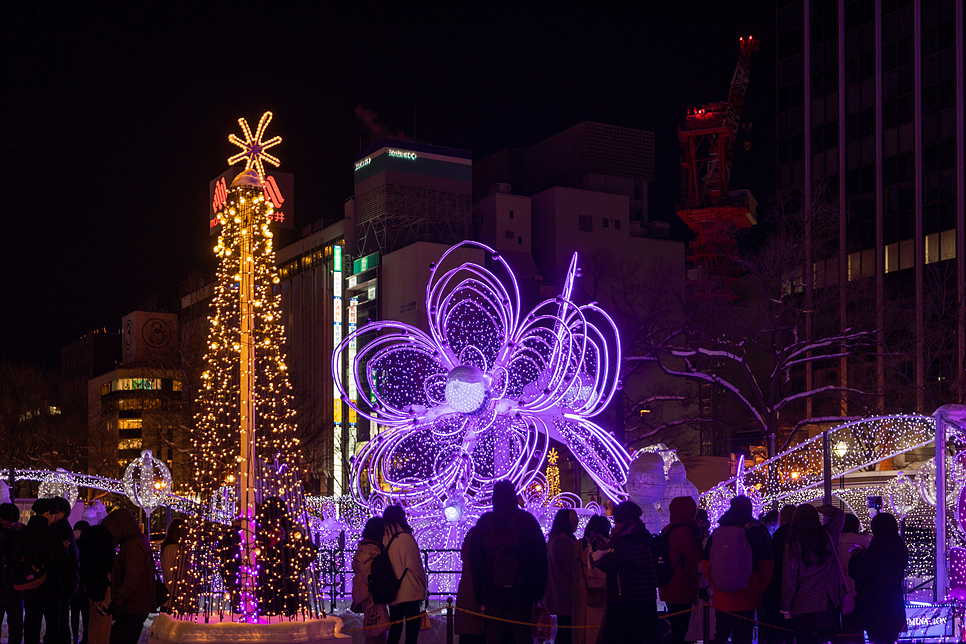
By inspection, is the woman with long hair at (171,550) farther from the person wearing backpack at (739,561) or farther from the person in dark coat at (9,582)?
the person wearing backpack at (739,561)

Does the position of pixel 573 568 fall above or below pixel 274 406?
below

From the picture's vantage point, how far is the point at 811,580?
9.59 metres

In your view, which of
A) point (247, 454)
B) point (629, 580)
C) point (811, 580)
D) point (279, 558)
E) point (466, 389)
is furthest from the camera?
point (466, 389)

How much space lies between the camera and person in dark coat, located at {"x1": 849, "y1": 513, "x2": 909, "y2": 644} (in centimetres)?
1001

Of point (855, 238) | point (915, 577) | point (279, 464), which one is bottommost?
point (915, 577)

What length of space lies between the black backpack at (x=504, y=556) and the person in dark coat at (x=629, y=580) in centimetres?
70

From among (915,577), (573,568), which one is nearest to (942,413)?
(573,568)

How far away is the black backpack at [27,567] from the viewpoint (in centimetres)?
1073

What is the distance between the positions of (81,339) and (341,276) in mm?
61456

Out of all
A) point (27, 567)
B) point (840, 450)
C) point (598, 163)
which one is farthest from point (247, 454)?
point (598, 163)

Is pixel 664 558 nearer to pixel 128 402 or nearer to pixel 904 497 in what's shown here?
pixel 904 497

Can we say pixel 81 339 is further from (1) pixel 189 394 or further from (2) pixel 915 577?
(2) pixel 915 577

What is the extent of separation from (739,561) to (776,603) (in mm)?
782

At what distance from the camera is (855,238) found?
5681 cm
